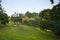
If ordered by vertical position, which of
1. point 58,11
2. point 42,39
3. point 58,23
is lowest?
point 42,39

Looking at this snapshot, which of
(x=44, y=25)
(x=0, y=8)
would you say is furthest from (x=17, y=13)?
(x=44, y=25)

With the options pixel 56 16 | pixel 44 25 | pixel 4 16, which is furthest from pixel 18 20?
pixel 56 16

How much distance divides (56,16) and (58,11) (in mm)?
1473

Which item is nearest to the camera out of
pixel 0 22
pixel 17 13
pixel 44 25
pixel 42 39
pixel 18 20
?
pixel 42 39

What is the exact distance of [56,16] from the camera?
43250 millimetres

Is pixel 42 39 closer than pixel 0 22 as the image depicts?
Yes

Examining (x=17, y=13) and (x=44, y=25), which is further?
(x=17, y=13)

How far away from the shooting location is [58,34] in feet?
137

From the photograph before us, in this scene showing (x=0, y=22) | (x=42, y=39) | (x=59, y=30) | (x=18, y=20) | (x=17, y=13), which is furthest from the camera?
(x=17, y=13)

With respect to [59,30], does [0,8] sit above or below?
above

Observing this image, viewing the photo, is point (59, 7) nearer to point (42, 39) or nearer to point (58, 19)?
point (58, 19)

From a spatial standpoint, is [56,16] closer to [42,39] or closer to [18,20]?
[42,39]

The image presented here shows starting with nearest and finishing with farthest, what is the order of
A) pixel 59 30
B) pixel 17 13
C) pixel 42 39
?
pixel 42 39 → pixel 59 30 → pixel 17 13

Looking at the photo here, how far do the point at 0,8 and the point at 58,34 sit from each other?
46.7 metres
